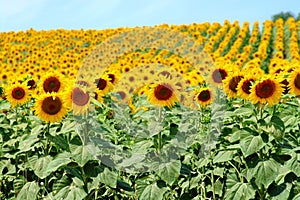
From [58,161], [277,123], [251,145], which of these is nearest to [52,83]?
[58,161]

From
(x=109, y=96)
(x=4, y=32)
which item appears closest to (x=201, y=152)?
(x=109, y=96)

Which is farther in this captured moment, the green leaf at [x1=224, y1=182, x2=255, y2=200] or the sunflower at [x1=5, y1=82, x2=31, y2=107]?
the sunflower at [x1=5, y1=82, x2=31, y2=107]

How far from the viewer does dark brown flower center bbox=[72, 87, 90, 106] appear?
4.75 metres

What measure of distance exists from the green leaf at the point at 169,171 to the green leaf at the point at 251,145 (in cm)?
65

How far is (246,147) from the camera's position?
457cm

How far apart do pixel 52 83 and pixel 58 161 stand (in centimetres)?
116

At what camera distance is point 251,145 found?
4.57 metres

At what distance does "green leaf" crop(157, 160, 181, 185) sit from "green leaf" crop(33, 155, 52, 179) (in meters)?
1.05

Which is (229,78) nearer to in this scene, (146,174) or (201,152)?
(201,152)

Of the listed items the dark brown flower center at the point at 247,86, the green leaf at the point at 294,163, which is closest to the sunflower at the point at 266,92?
the dark brown flower center at the point at 247,86

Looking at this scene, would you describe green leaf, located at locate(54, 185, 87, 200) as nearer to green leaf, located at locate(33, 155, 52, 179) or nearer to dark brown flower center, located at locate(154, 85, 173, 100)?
green leaf, located at locate(33, 155, 52, 179)

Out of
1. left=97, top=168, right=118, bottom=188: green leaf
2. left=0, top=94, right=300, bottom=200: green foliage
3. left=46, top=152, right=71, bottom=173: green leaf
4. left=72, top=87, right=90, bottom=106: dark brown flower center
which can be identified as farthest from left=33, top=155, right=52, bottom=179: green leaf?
left=72, top=87, right=90, bottom=106: dark brown flower center

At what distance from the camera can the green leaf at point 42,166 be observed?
4.79 metres

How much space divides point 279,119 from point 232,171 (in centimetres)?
79
